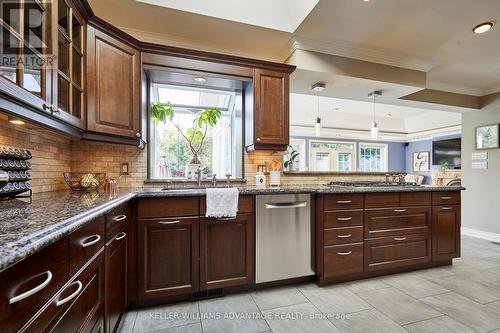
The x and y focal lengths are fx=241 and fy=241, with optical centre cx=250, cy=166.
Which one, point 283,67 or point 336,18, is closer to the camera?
point 336,18

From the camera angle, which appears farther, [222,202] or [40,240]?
[222,202]

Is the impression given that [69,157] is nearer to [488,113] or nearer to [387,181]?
[387,181]

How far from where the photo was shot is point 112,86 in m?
1.98

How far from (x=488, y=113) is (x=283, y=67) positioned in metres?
3.90

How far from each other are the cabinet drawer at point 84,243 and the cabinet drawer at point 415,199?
2676 mm

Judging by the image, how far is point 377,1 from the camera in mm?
2018

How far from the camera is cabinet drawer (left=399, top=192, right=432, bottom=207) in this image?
254cm

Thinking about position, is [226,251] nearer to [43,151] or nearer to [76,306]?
[76,306]

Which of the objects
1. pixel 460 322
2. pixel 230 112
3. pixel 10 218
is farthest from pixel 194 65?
pixel 460 322

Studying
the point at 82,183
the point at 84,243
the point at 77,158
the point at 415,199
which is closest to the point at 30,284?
the point at 84,243

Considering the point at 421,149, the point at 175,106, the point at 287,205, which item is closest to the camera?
the point at 287,205

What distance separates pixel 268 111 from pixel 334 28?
1.01m
